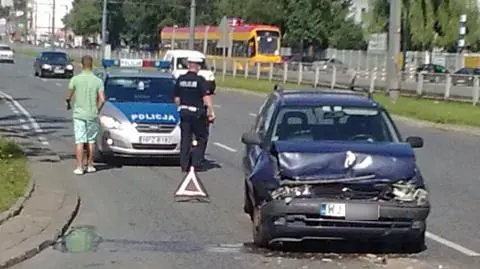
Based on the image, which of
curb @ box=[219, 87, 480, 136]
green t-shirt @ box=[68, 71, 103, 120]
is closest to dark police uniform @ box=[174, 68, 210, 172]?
green t-shirt @ box=[68, 71, 103, 120]

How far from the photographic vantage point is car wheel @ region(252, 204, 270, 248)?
10641mm

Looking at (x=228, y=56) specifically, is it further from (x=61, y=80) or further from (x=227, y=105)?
(x=227, y=105)

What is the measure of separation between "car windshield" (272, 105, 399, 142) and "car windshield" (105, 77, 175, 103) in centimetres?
822

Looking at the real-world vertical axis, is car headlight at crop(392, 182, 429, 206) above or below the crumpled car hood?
below

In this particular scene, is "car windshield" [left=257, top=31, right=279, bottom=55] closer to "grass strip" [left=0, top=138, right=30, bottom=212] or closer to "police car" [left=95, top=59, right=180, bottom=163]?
"grass strip" [left=0, top=138, right=30, bottom=212]

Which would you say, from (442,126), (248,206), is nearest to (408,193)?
(248,206)

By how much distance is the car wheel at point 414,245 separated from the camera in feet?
34.7

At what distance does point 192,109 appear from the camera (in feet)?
53.9

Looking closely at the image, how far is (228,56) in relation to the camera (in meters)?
70.4

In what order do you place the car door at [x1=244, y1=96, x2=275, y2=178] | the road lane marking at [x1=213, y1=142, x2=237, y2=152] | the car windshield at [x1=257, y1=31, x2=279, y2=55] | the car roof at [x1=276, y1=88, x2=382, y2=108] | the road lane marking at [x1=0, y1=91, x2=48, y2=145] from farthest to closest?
the car windshield at [x1=257, y1=31, x2=279, y2=55], the road lane marking at [x1=0, y1=91, x2=48, y2=145], the road lane marking at [x1=213, y1=142, x2=237, y2=152], the car roof at [x1=276, y1=88, x2=382, y2=108], the car door at [x1=244, y1=96, x2=275, y2=178]

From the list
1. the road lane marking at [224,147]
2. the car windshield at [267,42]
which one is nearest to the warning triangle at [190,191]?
the road lane marking at [224,147]

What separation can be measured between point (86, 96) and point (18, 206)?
4.59 meters

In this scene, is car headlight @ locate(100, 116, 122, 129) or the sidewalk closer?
the sidewalk

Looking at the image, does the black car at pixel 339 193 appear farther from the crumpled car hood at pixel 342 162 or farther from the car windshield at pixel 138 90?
the car windshield at pixel 138 90
